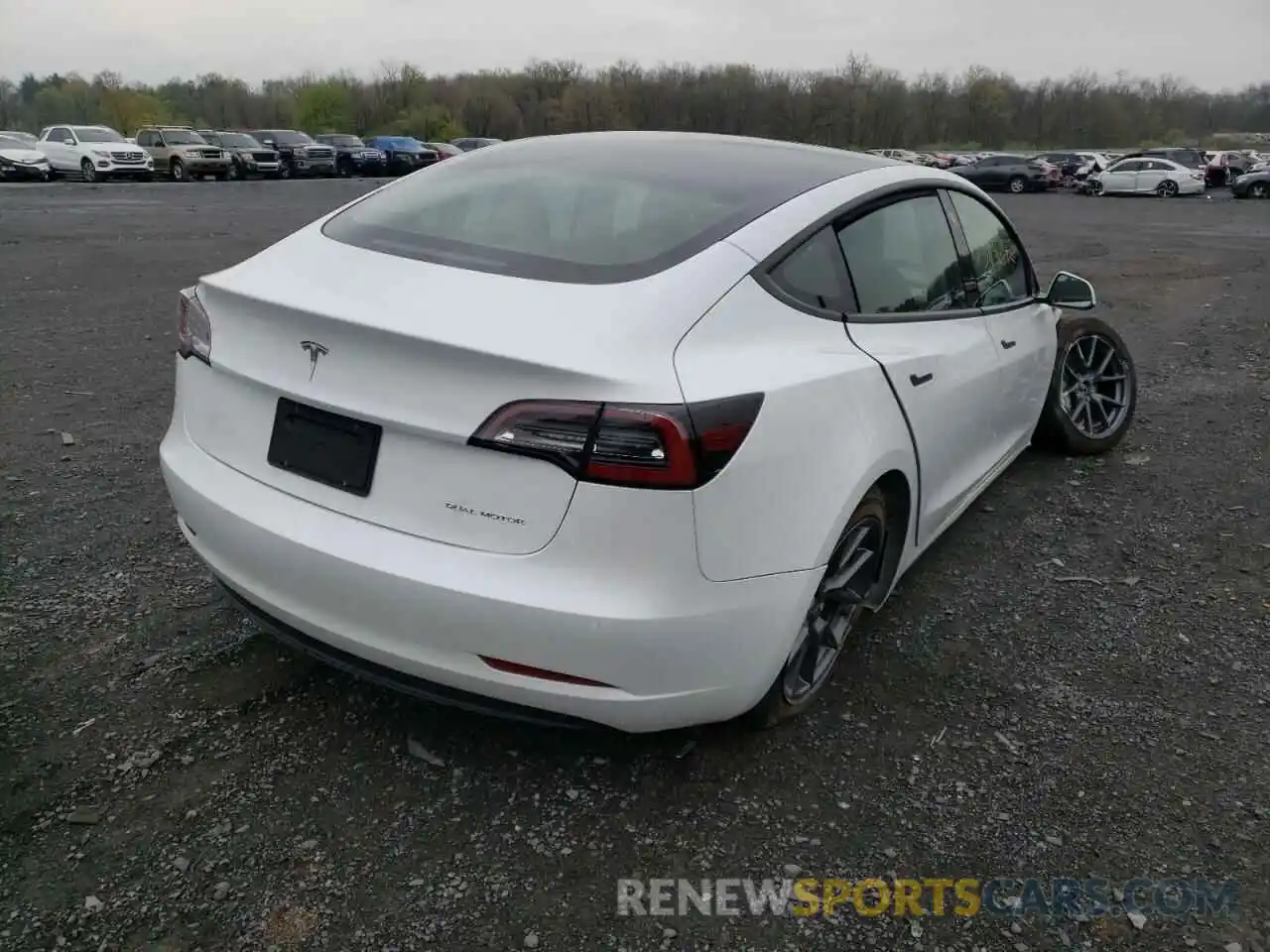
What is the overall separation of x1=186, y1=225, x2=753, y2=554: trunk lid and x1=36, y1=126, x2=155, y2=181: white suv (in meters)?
35.2

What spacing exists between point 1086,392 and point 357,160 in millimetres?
41339

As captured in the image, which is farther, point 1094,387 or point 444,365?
point 1094,387

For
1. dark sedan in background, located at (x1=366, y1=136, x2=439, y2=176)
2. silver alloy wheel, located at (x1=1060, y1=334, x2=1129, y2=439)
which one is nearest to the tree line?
dark sedan in background, located at (x1=366, y1=136, x2=439, y2=176)

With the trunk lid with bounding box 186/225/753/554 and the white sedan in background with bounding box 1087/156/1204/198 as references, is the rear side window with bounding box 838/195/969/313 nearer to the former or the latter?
the trunk lid with bounding box 186/225/753/554

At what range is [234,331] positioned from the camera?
2572 millimetres

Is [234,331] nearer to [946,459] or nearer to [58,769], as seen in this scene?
[58,769]

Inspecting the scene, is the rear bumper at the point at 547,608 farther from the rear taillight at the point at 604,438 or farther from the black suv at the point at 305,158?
the black suv at the point at 305,158

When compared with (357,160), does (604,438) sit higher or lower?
lower

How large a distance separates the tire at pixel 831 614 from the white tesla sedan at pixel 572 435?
0.01 meters

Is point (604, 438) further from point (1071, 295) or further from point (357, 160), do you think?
point (357, 160)

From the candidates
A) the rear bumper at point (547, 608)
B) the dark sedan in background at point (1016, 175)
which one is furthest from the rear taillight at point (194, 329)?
the dark sedan in background at point (1016, 175)

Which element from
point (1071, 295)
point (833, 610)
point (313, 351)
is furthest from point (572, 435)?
point (1071, 295)

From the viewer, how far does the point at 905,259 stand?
10.9ft

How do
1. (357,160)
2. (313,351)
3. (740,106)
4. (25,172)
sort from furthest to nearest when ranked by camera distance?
(740,106)
(357,160)
(25,172)
(313,351)
